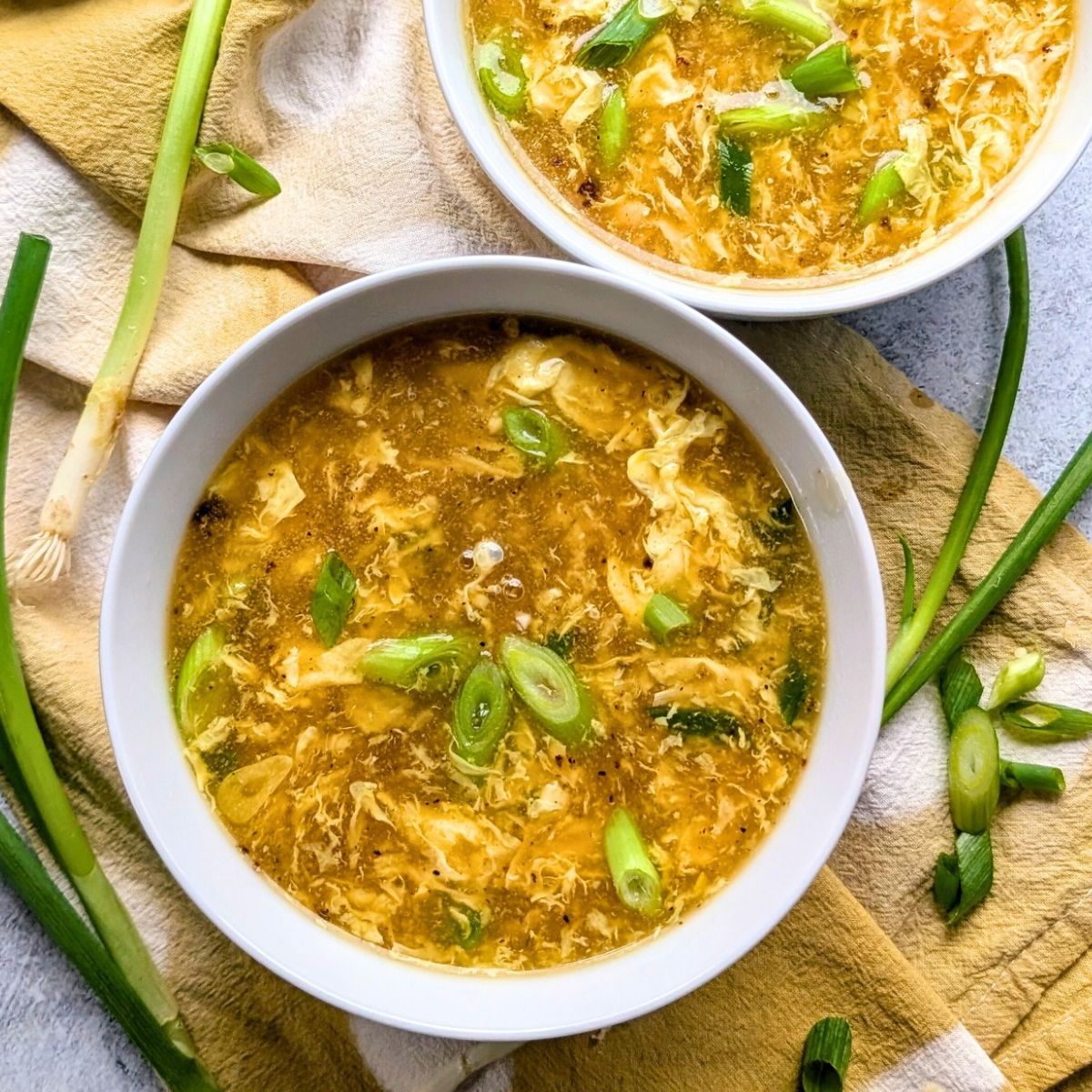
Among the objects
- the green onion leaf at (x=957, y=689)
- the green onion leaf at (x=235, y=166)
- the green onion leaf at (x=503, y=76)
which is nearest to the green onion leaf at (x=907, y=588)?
the green onion leaf at (x=957, y=689)

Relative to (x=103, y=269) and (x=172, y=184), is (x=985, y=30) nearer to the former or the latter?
(x=172, y=184)

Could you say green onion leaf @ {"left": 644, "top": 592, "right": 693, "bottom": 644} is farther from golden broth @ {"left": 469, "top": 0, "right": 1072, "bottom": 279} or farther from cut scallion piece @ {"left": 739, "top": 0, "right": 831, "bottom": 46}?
cut scallion piece @ {"left": 739, "top": 0, "right": 831, "bottom": 46}

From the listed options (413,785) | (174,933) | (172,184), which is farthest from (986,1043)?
(172,184)

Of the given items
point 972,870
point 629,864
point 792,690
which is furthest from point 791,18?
point 972,870

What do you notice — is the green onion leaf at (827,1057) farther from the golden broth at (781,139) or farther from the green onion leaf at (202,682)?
the golden broth at (781,139)

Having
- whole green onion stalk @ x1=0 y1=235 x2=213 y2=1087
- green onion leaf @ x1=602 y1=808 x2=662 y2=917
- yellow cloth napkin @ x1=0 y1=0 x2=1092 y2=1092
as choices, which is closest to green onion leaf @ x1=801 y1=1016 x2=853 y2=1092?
yellow cloth napkin @ x1=0 y1=0 x2=1092 y2=1092

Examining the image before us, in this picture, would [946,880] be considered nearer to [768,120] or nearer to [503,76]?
[768,120]

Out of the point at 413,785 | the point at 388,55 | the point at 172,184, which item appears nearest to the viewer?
the point at 413,785
